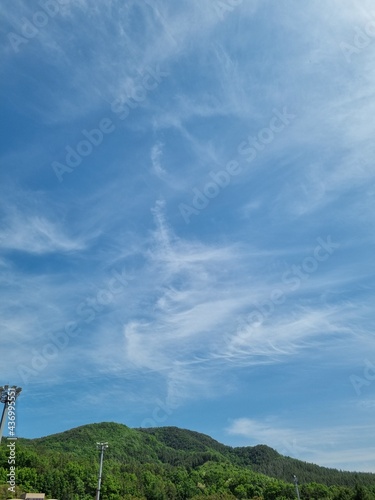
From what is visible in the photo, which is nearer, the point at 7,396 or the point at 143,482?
the point at 7,396

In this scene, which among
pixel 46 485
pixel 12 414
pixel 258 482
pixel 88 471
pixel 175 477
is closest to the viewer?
pixel 12 414

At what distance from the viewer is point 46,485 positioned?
247 ft

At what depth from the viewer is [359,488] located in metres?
59.9

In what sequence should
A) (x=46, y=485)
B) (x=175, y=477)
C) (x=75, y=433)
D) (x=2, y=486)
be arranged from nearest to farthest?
(x=2, y=486) → (x=46, y=485) → (x=175, y=477) → (x=75, y=433)

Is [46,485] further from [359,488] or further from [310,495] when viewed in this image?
[359,488]

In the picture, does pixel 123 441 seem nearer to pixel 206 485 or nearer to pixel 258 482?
pixel 206 485

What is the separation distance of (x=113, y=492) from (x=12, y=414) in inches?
2797

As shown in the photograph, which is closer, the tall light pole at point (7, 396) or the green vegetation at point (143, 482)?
the tall light pole at point (7, 396)

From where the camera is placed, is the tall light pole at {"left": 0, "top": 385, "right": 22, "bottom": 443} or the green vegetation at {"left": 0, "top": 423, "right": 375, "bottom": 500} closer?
the tall light pole at {"left": 0, "top": 385, "right": 22, "bottom": 443}

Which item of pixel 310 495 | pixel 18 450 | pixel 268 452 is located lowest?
pixel 310 495

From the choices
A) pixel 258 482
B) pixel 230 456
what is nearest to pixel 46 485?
pixel 258 482

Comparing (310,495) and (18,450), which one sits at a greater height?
(18,450)

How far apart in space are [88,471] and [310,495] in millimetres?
45122

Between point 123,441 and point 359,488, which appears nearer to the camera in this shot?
point 359,488
